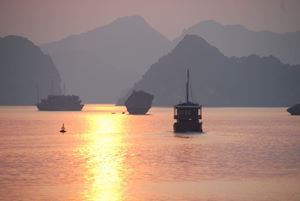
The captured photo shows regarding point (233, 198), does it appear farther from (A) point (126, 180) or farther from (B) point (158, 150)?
(B) point (158, 150)

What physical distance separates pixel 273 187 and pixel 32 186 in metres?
22.9

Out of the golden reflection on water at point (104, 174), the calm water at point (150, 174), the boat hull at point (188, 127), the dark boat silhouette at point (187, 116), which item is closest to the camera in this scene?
the golden reflection on water at point (104, 174)

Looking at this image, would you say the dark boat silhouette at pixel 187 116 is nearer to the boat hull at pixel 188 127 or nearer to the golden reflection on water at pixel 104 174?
the boat hull at pixel 188 127

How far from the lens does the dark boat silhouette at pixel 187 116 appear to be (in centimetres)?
12597

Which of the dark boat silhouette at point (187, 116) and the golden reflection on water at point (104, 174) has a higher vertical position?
the dark boat silhouette at point (187, 116)

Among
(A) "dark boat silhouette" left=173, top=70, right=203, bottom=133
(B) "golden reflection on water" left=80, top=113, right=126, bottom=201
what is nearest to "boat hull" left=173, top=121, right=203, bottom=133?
(A) "dark boat silhouette" left=173, top=70, right=203, bottom=133

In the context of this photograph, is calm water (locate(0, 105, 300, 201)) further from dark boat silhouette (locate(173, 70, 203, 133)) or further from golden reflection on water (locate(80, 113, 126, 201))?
dark boat silhouette (locate(173, 70, 203, 133))

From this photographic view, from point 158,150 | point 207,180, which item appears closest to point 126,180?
point 207,180

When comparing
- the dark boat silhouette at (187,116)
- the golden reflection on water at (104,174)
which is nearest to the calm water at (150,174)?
the golden reflection on water at (104,174)

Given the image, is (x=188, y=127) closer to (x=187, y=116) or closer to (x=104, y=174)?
(x=187, y=116)

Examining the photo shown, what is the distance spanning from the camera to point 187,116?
425ft

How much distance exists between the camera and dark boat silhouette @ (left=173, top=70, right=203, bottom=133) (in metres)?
126

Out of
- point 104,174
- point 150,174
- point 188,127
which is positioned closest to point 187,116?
point 188,127

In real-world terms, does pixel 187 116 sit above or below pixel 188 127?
above
